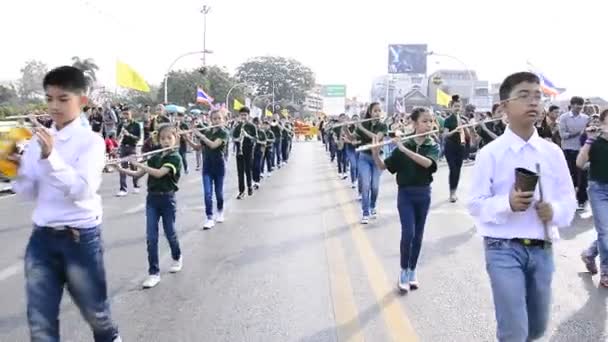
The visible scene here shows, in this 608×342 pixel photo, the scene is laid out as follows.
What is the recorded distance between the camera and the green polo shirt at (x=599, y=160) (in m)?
6.44

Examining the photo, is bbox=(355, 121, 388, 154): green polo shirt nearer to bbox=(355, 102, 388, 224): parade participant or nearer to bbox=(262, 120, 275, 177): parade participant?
bbox=(355, 102, 388, 224): parade participant

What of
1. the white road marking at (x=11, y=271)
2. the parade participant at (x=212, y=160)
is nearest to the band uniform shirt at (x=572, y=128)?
the parade participant at (x=212, y=160)

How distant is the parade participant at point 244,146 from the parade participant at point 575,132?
6052 millimetres

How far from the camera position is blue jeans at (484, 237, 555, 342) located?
3.37 meters

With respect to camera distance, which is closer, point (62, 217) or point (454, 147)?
point (62, 217)

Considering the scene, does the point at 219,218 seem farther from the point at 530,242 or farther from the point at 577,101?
the point at 530,242

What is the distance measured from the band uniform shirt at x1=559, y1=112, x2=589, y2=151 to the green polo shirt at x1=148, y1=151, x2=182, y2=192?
7772 millimetres

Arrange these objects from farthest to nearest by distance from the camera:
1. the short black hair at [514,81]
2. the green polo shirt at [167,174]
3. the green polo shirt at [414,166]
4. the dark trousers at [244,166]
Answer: the dark trousers at [244,166] < the green polo shirt at [167,174] < the green polo shirt at [414,166] < the short black hair at [514,81]

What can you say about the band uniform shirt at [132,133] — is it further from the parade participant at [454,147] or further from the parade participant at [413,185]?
the parade participant at [413,185]

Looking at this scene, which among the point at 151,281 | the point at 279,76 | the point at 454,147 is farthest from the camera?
the point at 279,76

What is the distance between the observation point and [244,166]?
13609 millimetres

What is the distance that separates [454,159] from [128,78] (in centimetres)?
773

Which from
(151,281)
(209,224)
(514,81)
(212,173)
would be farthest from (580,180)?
(514,81)

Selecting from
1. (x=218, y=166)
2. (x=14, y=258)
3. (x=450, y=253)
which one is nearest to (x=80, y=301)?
(x=14, y=258)
